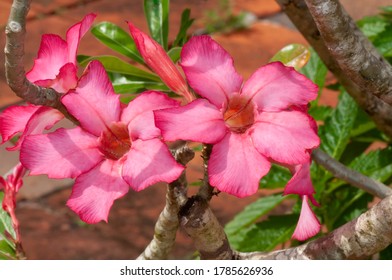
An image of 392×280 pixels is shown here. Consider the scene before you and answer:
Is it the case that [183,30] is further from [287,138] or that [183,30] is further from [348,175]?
[287,138]

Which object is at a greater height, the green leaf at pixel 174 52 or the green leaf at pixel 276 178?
the green leaf at pixel 174 52

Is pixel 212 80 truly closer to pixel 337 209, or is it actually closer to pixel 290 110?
pixel 290 110

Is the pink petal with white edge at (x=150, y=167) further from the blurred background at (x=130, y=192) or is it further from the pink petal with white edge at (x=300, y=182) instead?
the blurred background at (x=130, y=192)

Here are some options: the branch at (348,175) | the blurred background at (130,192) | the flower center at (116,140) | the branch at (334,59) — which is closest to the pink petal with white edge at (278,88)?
the flower center at (116,140)

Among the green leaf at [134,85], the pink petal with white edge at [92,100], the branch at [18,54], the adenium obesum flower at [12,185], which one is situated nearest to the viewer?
the branch at [18,54]

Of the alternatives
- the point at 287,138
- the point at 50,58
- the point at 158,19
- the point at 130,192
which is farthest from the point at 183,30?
the point at 130,192

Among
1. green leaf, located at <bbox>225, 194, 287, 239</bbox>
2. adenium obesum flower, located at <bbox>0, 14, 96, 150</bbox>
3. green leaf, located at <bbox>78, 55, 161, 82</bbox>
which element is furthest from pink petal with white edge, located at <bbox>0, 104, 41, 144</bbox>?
green leaf, located at <bbox>225, 194, 287, 239</bbox>
